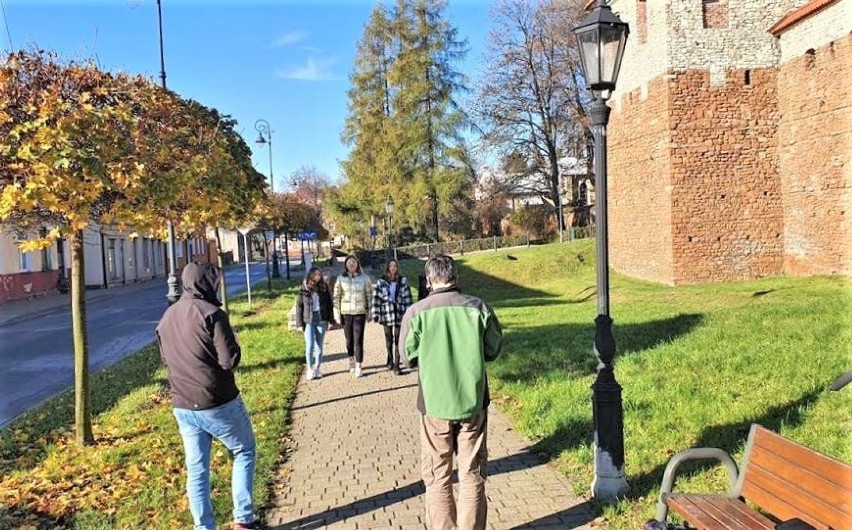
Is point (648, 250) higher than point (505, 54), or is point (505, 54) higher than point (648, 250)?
point (505, 54)

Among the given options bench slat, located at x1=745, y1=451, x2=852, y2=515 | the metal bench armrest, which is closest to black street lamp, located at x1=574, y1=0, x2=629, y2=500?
the metal bench armrest

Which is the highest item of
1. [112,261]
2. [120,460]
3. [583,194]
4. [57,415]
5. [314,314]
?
[583,194]

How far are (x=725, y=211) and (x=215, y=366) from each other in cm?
2019

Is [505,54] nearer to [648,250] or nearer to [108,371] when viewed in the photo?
[648,250]

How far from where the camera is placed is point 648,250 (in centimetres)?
2302

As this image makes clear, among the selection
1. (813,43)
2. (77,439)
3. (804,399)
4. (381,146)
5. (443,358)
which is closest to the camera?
(443,358)

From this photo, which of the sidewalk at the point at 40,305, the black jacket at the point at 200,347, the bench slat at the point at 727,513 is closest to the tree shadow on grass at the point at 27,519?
the black jacket at the point at 200,347

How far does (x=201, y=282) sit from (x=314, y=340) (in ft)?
18.6

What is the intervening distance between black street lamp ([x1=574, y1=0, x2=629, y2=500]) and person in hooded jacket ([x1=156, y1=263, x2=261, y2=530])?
2386mm

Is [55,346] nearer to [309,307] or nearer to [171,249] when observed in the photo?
[171,249]

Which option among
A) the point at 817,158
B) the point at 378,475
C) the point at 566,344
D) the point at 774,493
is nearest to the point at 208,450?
the point at 378,475

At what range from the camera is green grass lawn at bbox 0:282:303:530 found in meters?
4.77

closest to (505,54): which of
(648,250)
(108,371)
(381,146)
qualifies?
(381,146)

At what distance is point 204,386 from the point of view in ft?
13.3
